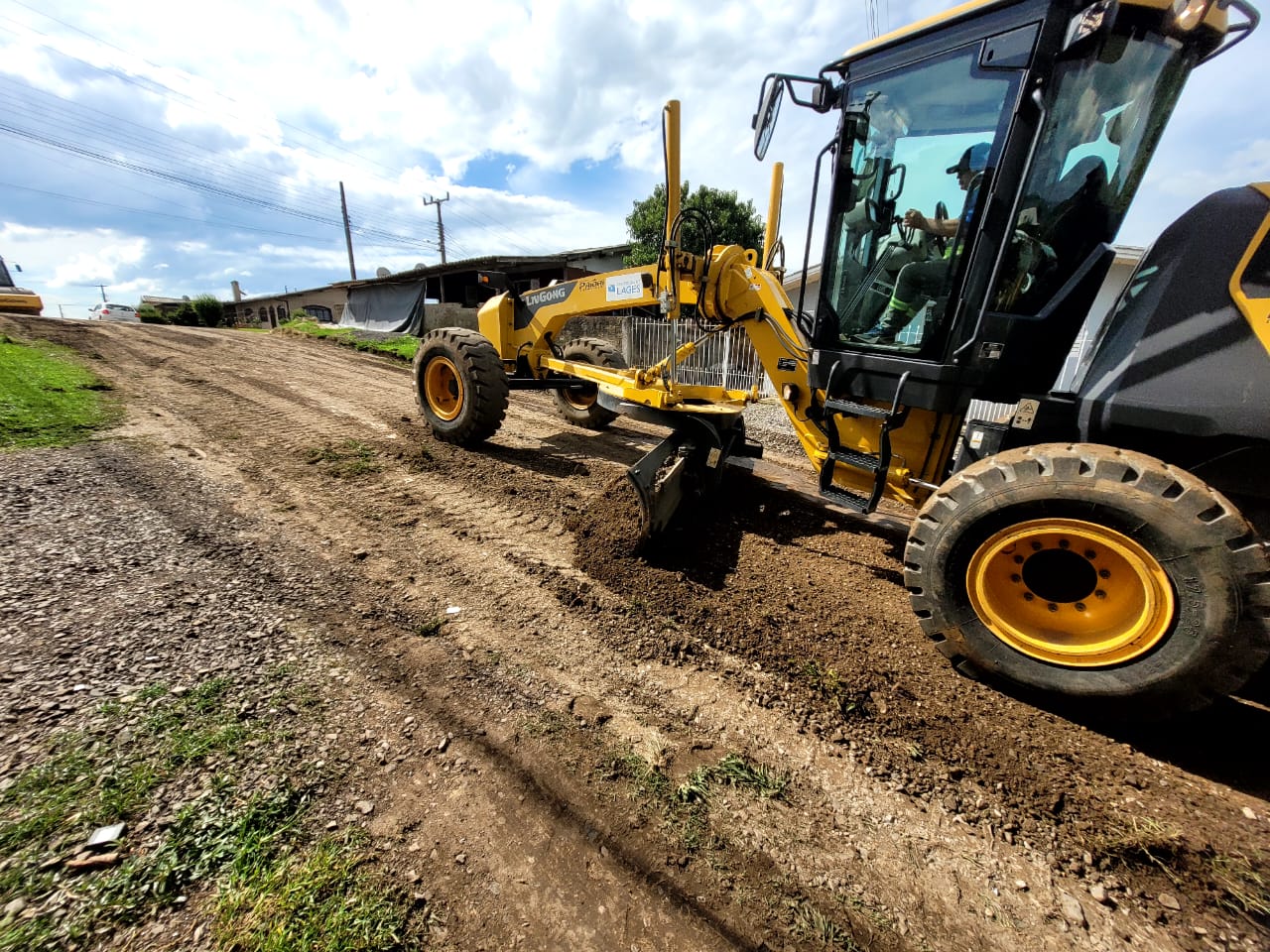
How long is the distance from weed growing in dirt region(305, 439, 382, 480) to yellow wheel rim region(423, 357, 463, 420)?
3.06ft

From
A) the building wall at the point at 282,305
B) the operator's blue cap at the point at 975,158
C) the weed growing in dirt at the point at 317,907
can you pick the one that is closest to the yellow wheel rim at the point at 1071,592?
the operator's blue cap at the point at 975,158

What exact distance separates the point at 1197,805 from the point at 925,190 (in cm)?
322

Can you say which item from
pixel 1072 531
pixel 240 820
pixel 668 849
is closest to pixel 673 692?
pixel 668 849

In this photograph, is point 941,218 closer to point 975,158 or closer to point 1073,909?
point 975,158

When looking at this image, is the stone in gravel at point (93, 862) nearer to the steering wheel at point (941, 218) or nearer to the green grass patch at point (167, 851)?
the green grass patch at point (167, 851)

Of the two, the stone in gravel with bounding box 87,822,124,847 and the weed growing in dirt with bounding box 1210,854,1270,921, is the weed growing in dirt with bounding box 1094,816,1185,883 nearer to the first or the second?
the weed growing in dirt with bounding box 1210,854,1270,921

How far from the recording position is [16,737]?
1975 millimetres

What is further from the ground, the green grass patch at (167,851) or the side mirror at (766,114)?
the side mirror at (766,114)

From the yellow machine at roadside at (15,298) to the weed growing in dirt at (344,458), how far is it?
18.9 m

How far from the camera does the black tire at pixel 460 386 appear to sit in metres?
5.62

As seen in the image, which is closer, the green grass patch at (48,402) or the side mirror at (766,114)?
the side mirror at (766,114)

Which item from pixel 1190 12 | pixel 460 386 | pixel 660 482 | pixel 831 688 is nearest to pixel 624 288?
pixel 460 386

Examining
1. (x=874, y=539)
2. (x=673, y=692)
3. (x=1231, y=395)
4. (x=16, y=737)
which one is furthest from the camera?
(x=874, y=539)

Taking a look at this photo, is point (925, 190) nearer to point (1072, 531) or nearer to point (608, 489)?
point (1072, 531)
